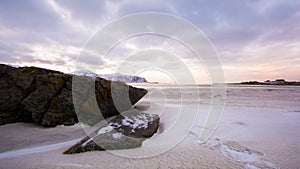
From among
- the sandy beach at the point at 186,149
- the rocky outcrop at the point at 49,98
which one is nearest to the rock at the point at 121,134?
the sandy beach at the point at 186,149

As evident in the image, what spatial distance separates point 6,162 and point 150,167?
4.00m

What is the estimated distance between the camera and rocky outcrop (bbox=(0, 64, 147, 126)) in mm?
7680

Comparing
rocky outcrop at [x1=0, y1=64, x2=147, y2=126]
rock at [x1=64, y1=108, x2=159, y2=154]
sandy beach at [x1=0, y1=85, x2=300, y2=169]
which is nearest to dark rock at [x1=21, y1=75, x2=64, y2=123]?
rocky outcrop at [x1=0, y1=64, x2=147, y2=126]

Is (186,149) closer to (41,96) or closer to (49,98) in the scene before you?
(49,98)

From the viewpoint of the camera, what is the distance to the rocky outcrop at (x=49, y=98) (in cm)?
768

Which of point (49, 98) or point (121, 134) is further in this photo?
point (49, 98)

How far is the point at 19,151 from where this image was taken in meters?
5.51

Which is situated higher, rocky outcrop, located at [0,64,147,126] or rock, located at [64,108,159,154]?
rocky outcrop, located at [0,64,147,126]

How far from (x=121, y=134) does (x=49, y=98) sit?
4.67 meters

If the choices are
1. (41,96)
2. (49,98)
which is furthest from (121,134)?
(41,96)

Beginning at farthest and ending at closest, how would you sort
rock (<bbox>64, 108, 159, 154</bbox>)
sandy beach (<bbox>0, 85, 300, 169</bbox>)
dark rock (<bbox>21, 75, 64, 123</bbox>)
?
dark rock (<bbox>21, 75, 64, 123</bbox>) → rock (<bbox>64, 108, 159, 154</bbox>) → sandy beach (<bbox>0, 85, 300, 169</bbox>)

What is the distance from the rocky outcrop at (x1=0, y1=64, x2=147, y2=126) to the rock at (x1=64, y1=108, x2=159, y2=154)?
2.23m

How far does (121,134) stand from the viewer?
578cm

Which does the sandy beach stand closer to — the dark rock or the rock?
the rock
